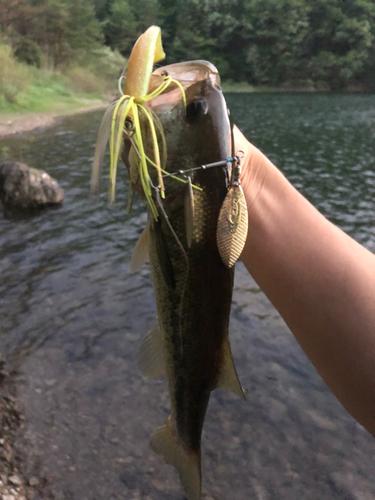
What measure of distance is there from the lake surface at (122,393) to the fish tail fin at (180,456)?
1501 mm

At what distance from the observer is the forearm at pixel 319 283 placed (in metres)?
1.29

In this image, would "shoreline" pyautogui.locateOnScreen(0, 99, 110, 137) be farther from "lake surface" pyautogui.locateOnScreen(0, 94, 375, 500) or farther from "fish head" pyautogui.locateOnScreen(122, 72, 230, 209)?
"fish head" pyautogui.locateOnScreen(122, 72, 230, 209)

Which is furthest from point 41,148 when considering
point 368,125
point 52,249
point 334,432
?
point 368,125

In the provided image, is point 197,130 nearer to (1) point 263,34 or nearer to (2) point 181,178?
(2) point 181,178

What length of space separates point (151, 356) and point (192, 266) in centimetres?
74

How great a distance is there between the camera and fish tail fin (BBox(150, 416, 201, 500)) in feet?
6.96

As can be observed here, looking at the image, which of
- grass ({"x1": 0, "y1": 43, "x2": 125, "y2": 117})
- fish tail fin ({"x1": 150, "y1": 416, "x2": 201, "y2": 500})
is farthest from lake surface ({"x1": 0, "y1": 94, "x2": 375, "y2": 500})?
grass ({"x1": 0, "y1": 43, "x2": 125, "y2": 117})

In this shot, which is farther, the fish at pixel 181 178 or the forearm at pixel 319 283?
the fish at pixel 181 178

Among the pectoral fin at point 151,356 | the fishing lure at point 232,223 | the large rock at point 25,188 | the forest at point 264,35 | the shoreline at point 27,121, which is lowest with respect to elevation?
the large rock at point 25,188

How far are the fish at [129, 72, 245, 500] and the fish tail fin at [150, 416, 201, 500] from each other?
1 centimetres

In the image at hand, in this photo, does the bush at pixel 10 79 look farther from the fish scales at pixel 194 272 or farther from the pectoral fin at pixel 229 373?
the pectoral fin at pixel 229 373

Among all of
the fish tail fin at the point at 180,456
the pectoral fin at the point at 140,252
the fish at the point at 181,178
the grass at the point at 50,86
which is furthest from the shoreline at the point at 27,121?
the fish at the point at 181,178

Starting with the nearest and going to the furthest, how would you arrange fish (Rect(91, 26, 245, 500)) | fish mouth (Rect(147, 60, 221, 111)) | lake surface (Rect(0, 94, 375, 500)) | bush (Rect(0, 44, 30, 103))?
fish (Rect(91, 26, 245, 500)) < fish mouth (Rect(147, 60, 221, 111)) < lake surface (Rect(0, 94, 375, 500)) < bush (Rect(0, 44, 30, 103))

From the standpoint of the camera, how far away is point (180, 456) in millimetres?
2170
